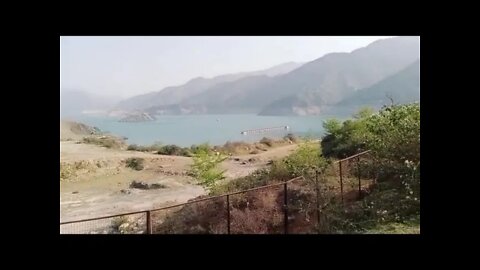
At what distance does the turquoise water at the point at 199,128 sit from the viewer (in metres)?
4.42

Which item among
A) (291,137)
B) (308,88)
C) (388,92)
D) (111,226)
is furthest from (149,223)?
(388,92)

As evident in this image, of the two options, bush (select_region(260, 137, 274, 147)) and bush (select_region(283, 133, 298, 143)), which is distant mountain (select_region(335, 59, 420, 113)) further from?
bush (select_region(260, 137, 274, 147))

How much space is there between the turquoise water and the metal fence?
1.58ft

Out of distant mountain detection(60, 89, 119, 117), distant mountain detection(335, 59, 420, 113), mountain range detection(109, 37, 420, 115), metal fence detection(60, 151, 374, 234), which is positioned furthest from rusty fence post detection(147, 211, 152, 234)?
distant mountain detection(335, 59, 420, 113)

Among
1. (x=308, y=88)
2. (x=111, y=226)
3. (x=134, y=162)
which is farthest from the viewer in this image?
(x=308, y=88)

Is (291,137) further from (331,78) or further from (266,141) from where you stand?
(331,78)

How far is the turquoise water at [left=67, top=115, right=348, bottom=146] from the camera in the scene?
4418 millimetres

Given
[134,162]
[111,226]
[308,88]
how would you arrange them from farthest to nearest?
[308,88]
[134,162]
[111,226]

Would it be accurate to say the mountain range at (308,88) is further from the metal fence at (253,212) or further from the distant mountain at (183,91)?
the metal fence at (253,212)

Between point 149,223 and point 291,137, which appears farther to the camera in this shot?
point 291,137

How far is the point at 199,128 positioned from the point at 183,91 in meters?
0.44

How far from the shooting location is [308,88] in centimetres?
462
